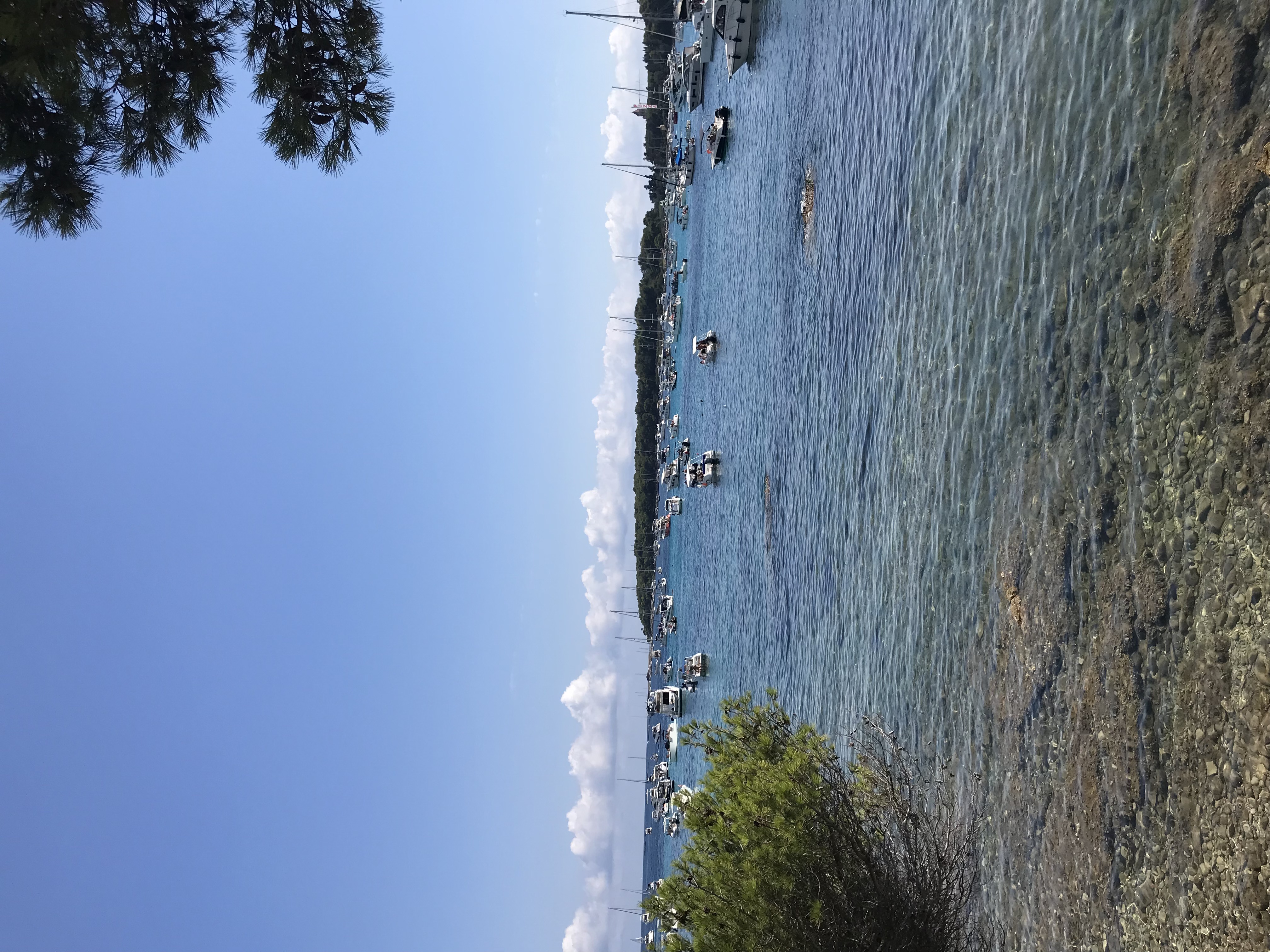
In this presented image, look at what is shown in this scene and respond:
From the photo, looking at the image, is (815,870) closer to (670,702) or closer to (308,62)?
(308,62)

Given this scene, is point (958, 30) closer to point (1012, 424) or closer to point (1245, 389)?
point (1012, 424)

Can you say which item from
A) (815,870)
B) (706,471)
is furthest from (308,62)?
(706,471)

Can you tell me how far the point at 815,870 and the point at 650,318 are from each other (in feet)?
230

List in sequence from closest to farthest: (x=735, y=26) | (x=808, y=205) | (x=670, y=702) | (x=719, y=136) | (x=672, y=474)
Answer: (x=808, y=205) → (x=735, y=26) → (x=719, y=136) → (x=670, y=702) → (x=672, y=474)

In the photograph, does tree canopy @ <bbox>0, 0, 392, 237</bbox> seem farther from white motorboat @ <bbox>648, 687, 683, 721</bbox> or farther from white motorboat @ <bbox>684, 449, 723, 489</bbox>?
white motorboat @ <bbox>648, 687, 683, 721</bbox>

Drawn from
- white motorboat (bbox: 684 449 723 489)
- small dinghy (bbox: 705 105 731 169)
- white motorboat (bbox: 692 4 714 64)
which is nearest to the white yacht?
white motorboat (bbox: 684 449 723 489)

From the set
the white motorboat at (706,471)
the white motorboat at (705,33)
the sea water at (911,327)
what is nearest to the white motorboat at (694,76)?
the white motorboat at (705,33)

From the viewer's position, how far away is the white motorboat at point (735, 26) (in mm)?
39969

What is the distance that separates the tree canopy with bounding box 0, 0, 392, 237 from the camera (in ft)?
27.8

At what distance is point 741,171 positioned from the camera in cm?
4231

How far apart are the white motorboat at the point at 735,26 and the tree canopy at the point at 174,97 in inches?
1408

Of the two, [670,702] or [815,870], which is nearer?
[815,870]

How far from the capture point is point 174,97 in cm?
894

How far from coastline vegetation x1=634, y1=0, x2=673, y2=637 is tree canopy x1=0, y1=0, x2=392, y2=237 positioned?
66517mm
